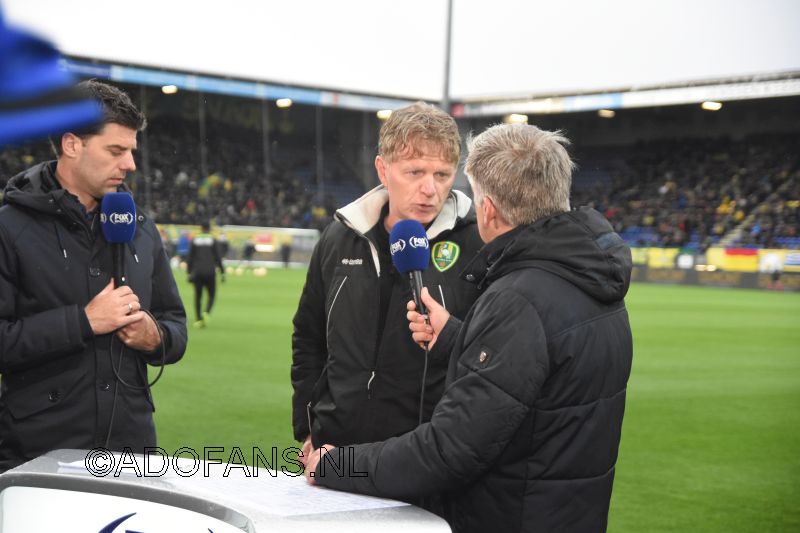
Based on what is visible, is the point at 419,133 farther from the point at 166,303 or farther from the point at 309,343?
the point at 166,303

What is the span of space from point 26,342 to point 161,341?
0.47 meters

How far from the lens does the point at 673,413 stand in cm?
866

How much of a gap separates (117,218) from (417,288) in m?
1.00

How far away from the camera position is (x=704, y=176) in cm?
4388

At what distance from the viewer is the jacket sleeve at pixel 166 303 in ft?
10.3

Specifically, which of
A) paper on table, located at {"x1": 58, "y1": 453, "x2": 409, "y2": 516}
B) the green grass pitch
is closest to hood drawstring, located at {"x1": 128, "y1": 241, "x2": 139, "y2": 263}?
paper on table, located at {"x1": 58, "y1": 453, "x2": 409, "y2": 516}

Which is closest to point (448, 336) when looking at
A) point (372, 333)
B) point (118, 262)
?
point (372, 333)

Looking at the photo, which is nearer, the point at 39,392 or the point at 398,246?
the point at 398,246

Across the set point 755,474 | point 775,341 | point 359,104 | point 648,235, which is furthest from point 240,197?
point 755,474

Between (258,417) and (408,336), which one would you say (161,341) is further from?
(258,417)

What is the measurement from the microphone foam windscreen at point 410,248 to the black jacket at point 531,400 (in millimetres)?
471

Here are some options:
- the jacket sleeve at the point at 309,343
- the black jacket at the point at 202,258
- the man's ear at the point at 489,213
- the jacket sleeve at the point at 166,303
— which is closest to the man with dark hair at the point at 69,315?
the jacket sleeve at the point at 166,303

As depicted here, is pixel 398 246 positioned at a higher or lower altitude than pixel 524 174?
lower

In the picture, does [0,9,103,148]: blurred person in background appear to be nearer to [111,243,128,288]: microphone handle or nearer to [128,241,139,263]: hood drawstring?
[111,243,128,288]: microphone handle
